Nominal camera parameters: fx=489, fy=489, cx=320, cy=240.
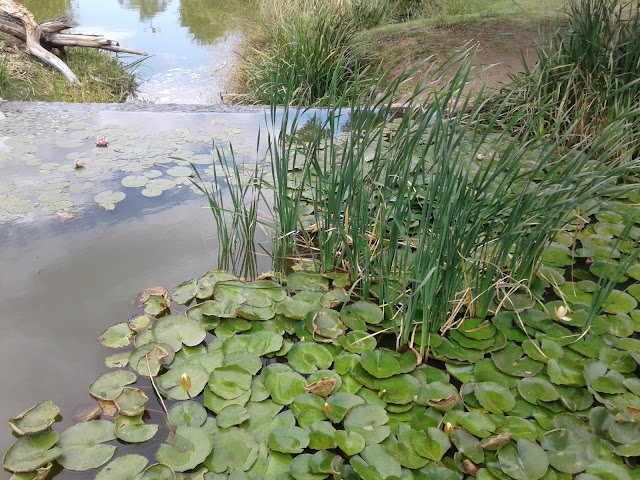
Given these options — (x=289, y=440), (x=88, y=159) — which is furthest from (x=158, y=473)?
(x=88, y=159)

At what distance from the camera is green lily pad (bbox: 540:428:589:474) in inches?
45.8

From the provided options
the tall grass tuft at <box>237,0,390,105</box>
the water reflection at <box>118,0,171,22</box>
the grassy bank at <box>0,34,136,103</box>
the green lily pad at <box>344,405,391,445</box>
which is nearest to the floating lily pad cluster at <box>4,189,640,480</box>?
the green lily pad at <box>344,405,391,445</box>

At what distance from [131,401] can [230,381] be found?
27cm

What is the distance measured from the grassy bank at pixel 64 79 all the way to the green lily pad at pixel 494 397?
14.1ft

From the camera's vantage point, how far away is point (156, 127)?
3.14m

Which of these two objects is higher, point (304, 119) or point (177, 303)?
point (304, 119)

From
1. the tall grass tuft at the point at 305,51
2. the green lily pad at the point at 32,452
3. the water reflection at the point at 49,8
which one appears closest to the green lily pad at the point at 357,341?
the green lily pad at the point at 32,452

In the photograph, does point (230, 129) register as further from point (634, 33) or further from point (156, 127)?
point (634, 33)

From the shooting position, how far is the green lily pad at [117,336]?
1.55m

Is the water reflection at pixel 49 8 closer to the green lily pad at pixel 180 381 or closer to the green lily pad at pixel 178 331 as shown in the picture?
the green lily pad at pixel 178 331

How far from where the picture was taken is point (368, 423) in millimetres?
1267

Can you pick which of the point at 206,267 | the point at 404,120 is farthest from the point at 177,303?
the point at 404,120

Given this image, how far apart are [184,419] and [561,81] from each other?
2.65 m

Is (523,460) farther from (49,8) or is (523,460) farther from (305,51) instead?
(49,8)
